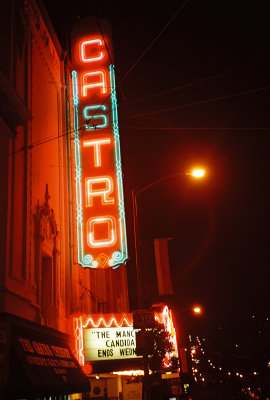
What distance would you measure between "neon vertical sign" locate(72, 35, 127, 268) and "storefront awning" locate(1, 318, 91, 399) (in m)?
3.25

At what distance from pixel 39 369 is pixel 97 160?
25.6 feet

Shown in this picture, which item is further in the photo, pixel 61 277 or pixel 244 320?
pixel 244 320

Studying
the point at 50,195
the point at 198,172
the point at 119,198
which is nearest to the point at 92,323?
the point at 119,198

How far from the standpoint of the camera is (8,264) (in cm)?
930

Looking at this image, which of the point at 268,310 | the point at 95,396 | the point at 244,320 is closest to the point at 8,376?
the point at 95,396

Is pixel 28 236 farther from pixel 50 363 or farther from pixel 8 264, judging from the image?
pixel 50 363

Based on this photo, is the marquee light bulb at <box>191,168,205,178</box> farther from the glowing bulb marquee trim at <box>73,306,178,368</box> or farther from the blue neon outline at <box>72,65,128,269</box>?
the glowing bulb marquee trim at <box>73,306,178,368</box>

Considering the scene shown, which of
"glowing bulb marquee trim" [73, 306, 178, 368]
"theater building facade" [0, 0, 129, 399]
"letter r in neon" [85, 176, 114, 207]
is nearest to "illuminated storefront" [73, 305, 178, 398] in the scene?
"glowing bulb marquee trim" [73, 306, 178, 368]

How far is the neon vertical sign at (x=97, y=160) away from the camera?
1359 cm

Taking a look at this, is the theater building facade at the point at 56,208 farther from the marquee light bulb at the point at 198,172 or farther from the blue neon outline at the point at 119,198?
the marquee light bulb at the point at 198,172

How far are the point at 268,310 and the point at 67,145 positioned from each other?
4819 centimetres

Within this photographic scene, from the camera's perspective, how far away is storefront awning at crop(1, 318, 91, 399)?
26.5 ft

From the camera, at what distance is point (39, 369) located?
8.75 meters

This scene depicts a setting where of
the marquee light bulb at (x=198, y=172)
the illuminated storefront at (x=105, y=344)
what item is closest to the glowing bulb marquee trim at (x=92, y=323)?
the illuminated storefront at (x=105, y=344)
